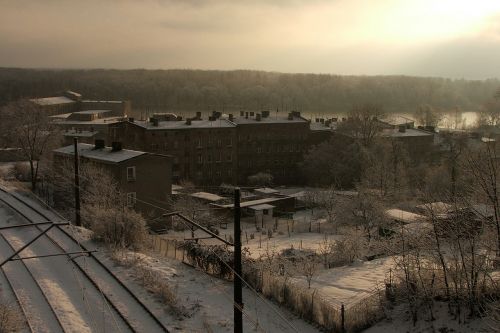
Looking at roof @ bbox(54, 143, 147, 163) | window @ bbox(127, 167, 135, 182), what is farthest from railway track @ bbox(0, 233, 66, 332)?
roof @ bbox(54, 143, 147, 163)

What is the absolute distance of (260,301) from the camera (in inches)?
722

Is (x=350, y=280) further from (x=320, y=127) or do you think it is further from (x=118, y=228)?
(x=320, y=127)

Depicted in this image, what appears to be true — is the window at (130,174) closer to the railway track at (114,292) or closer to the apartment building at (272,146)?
the railway track at (114,292)

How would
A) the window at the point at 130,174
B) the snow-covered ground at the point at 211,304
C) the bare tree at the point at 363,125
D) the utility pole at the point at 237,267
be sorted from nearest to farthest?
the utility pole at the point at 237,267 → the snow-covered ground at the point at 211,304 → the window at the point at 130,174 → the bare tree at the point at 363,125

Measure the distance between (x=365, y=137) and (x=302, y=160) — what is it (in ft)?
32.5

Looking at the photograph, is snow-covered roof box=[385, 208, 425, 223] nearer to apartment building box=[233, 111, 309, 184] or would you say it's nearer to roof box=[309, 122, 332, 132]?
apartment building box=[233, 111, 309, 184]

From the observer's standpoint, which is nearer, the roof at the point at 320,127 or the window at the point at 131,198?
the window at the point at 131,198

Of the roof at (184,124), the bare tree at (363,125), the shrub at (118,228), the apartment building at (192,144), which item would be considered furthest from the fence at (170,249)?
the bare tree at (363,125)

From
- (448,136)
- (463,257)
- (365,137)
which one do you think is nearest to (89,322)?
(463,257)

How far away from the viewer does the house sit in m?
34.8

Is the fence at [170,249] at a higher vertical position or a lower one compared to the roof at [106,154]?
lower

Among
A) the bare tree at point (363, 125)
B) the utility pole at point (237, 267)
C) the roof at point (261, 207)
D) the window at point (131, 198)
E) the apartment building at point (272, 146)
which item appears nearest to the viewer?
the utility pole at point (237, 267)

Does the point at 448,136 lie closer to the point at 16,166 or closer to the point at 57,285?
the point at 16,166

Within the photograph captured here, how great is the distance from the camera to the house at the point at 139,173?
114ft
